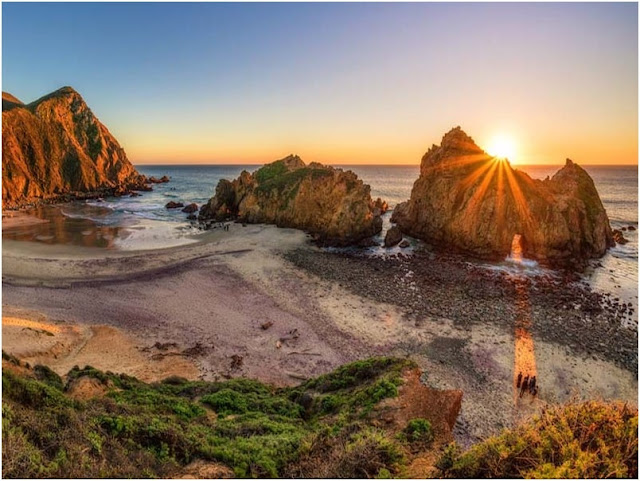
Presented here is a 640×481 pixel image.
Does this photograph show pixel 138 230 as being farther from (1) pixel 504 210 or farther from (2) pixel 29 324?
(1) pixel 504 210

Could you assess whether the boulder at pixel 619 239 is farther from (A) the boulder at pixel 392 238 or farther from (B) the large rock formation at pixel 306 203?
(B) the large rock formation at pixel 306 203

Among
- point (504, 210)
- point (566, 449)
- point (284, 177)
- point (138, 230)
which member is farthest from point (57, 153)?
point (566, 449)

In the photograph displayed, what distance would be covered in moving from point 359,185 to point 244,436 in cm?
4369

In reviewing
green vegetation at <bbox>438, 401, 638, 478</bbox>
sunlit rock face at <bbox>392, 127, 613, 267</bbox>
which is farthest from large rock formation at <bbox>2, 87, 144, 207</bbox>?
green vegetation at <bbox>438, 401, 638, 478</bbox>

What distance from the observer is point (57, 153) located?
294 ft

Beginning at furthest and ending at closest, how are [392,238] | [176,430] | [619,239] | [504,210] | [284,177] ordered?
[284,177] → [619,239] → [392,238] → [504,210] → [176,430]

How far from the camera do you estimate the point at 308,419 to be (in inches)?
539

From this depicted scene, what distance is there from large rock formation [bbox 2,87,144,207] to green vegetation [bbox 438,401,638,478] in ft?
295

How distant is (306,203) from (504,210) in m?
28.0

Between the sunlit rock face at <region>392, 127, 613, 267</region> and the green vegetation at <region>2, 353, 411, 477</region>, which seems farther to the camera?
the sunlit rock face at <region>392, 127, 613, 267</region>

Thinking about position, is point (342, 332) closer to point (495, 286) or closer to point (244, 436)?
point (244, 436)

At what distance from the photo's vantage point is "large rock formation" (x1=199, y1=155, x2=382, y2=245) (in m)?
48.6

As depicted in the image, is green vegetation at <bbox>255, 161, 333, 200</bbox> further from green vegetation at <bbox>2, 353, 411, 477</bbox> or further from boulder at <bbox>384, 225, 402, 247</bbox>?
green vegetation at <bbox>2, 353, 411, 477</bbox>

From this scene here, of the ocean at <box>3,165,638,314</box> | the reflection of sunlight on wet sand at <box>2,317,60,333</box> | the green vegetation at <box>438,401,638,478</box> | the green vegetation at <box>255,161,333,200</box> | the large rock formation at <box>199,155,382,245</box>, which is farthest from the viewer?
the green vegetation at <box>255,161,333,200</box>
